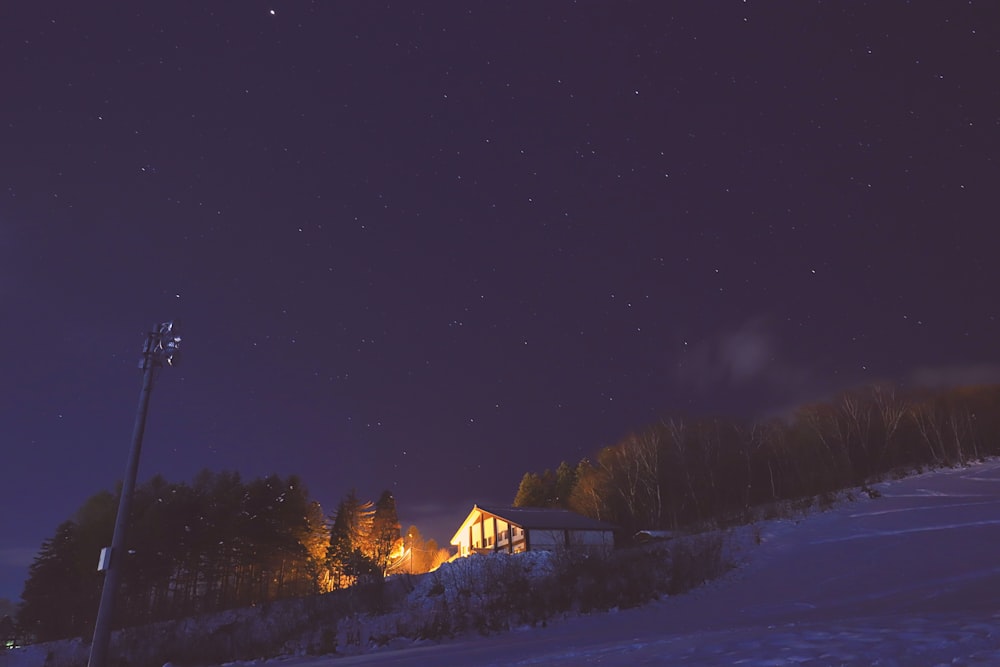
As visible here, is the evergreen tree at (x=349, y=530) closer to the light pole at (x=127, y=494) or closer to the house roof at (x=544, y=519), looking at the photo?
the house roof at (x=544, y=519)

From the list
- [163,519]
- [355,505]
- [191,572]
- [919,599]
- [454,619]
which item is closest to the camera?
[919,599]

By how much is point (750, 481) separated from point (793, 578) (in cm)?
4407

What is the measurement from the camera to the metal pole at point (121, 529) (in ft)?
34.0

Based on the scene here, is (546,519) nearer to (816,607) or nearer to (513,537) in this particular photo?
(513,537)

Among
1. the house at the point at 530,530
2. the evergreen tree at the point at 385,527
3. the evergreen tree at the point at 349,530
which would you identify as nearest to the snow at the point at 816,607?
the house at the point at 530,530

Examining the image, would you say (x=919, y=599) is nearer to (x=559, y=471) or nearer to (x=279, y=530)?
(x=279, y=530)

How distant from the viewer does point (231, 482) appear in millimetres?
63156

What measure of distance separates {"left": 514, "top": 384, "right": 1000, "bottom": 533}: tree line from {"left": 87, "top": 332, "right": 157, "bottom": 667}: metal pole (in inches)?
2064

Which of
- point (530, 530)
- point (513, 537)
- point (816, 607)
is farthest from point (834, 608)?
point (513, 537)

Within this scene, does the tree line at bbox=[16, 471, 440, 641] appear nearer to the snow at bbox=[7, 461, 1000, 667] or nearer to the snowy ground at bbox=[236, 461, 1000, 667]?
the snow at bbox=[7, 461, 1000, 667]

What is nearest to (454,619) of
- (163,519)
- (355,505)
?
(163,519)

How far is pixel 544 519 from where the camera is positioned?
54.5 metres

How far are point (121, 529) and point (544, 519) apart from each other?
46.7 m

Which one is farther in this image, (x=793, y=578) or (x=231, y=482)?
Answer: (x=231, y=482)
